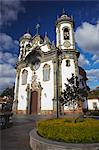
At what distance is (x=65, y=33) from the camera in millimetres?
25797

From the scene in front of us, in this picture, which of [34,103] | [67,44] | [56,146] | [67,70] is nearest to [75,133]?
[56,146]

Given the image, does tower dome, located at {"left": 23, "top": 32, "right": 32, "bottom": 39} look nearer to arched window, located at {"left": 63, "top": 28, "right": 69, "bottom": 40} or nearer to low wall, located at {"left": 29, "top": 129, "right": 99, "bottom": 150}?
arched window, located at {"left": 63, "top": 28, "right": 69, "bottom": 40}

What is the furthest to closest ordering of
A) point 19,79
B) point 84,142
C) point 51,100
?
point 19,79 → point 51,100 → point 84,142

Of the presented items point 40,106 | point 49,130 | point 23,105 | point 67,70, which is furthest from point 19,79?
point 49,130

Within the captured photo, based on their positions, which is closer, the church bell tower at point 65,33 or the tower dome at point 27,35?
the church bell tower at point 65,33

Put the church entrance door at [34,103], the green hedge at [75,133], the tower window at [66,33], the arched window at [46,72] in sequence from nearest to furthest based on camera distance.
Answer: the green hedge at [75,133] → the arched window at [46,72] → the church entrance door at [34,103] → the tower window at [66,33]

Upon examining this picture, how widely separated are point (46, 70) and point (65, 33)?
6.94m

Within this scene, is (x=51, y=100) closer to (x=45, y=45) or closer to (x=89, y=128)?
(x=45, y=45)

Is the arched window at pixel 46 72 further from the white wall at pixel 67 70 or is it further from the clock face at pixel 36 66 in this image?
the white wall at pixel 67 70

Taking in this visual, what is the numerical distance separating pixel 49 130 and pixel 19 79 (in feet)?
72.2

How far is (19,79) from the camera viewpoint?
27.7m

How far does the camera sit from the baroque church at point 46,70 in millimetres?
22766

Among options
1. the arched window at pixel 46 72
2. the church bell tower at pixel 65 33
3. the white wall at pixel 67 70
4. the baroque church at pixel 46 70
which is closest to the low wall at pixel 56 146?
the baroque church at pixel 46 70

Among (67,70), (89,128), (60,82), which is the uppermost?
(67,70)
